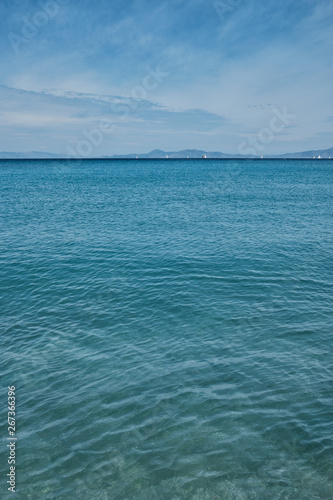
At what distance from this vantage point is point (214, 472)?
12.0m

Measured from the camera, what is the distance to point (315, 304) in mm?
24844

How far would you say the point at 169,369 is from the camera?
17625 millimetres

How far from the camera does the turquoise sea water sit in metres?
12.0

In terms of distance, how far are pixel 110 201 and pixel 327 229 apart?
4727cm

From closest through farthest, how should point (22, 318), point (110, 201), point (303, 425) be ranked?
point (303, 425), point (22, 318), point (110, 201)

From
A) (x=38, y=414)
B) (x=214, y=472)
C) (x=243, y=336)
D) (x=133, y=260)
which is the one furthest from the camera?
(x=133, y=260)

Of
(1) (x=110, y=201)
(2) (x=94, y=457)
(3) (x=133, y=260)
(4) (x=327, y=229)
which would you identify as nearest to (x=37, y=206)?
(1) (x=110, y=201)

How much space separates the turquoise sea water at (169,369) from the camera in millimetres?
11992

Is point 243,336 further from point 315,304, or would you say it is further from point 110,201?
point 110,201

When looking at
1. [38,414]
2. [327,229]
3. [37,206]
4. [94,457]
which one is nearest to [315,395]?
[94,457]

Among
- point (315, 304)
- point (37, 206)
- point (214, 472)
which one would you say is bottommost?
point (214, 472)

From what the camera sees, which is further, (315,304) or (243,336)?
(315,304)

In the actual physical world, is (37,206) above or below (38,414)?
above

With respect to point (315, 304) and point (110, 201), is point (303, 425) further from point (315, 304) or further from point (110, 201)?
point (110, 201)
